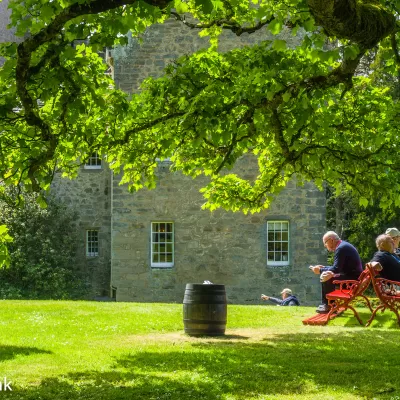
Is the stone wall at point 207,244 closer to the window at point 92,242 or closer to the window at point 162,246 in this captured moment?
the window at point 162,246

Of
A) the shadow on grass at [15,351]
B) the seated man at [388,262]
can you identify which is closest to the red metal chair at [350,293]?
the seated man at [388,262]

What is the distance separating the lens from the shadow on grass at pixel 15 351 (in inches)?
423

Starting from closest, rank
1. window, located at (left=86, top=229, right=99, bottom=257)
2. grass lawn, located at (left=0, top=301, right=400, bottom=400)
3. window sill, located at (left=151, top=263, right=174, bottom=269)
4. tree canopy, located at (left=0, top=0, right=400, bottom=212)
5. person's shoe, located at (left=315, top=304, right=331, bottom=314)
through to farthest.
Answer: grass lawn, located at (left=0, top=301, right=400, bottom=400) < tree canopy, located at (left=0, top=0, right=400, bottom=212) < person's shoe, located at (left=315, top=304, right=331, bottom=314) < window sill, located at (left=151, top=263, right=174, bottom=269) < window, located at (left=86, top=229, right=99, bottom=257)

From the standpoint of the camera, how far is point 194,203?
25.9m

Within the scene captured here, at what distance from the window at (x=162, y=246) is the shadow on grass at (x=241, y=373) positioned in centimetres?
1394

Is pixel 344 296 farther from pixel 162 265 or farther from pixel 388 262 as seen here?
pixel 162 265

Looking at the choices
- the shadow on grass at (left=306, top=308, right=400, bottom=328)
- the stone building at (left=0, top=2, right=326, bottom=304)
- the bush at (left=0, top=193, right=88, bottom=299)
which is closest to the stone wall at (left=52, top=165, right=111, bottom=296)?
the bush at (left=0, top=193, right=88, bottom=299)

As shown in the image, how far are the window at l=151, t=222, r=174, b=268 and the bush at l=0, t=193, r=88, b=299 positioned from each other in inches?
141

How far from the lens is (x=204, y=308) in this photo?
12.5m

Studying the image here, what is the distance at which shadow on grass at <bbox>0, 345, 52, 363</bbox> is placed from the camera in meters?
10.7

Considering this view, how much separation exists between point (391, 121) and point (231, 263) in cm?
1355

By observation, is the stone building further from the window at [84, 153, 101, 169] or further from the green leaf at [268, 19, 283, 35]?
the green leaf at [268, 19, 283, 35]

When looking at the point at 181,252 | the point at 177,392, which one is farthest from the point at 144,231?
the point at 177,392

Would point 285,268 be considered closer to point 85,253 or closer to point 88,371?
point 85,253
